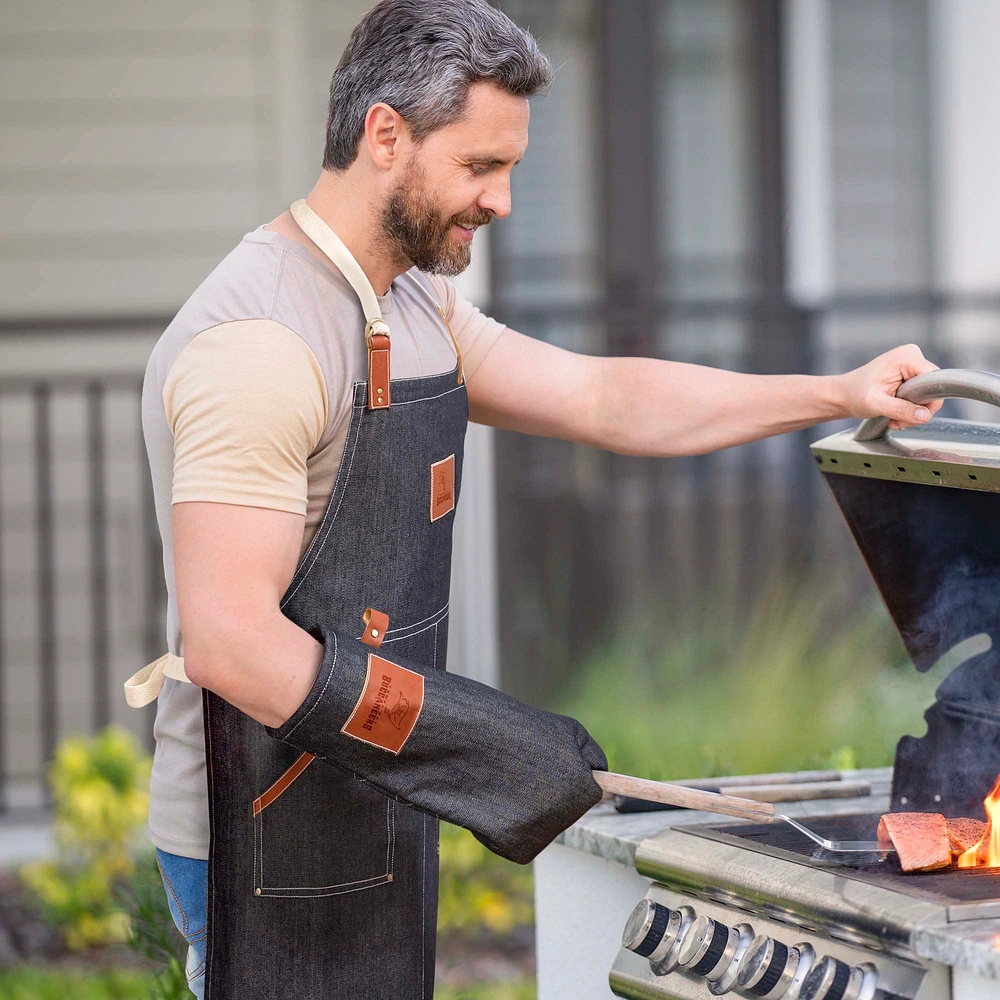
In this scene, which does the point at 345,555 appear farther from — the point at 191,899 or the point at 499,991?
the point at 499,991

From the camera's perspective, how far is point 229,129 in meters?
5.80

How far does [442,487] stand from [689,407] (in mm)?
484

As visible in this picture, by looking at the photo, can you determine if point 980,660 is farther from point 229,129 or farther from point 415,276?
point 229,129

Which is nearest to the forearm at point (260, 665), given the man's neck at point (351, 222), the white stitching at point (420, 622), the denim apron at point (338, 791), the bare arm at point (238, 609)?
the bare arm at point (238, 609)

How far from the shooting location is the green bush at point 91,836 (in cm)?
418

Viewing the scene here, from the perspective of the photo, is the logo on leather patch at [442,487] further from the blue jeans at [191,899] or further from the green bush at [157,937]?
the green bush at [157,937]

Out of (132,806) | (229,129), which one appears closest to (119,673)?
(132,806)

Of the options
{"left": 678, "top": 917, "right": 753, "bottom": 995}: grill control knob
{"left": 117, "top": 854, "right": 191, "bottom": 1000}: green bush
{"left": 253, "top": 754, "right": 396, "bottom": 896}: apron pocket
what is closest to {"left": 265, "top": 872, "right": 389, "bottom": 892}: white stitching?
{"left": 253, "top": 754, "right": 396, "bottom": 896}: apron pocket

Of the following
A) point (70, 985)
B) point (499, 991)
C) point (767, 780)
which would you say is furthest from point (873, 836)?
point (70, 985)

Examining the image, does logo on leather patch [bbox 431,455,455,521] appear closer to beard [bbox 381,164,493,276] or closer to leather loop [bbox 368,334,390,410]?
leather loop [bbox 368,334,390,410]

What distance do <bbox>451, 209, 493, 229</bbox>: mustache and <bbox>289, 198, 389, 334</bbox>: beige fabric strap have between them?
143mm

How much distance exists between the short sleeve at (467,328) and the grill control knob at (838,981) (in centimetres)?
105

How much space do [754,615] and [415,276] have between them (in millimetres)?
3206

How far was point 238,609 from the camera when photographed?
1625mm
